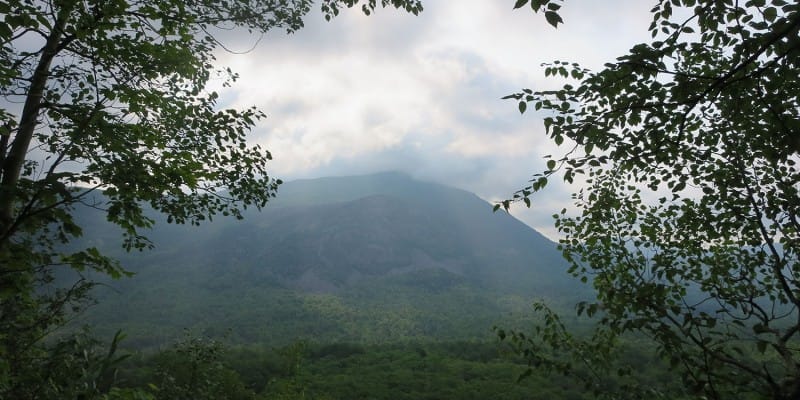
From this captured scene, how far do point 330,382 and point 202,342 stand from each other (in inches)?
1661

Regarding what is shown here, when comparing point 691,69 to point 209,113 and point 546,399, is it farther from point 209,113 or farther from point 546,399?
point 546,399

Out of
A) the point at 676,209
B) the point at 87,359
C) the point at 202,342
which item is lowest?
the point at 202,342

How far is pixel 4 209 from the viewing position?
5059 mm

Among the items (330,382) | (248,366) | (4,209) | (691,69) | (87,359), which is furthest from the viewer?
(248,366)

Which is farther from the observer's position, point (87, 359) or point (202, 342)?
point (202, 342)

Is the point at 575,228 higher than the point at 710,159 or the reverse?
the reverse

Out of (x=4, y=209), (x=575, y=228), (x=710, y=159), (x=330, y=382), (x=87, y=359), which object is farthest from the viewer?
(x=330, y=382)

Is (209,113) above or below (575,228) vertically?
above

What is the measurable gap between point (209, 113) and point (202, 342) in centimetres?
1281

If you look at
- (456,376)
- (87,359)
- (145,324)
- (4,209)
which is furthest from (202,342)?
(145,324)

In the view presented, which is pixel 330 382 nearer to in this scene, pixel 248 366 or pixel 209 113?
pixel 248 366

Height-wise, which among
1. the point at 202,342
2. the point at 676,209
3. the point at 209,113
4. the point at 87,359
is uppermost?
the point at 209,113

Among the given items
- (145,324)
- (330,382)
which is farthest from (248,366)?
(145,324)

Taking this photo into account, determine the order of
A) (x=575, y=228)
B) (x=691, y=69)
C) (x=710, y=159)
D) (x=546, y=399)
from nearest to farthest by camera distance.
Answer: (x=710, y=159) < (x=691, y=69) < (x=575, y=228) < (x=546, y=399)
